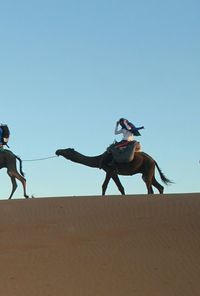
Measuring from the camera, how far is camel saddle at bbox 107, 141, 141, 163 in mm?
21109

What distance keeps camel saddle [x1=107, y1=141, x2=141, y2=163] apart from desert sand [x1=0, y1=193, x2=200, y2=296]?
215cm

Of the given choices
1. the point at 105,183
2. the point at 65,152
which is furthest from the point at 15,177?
the point at 105,183

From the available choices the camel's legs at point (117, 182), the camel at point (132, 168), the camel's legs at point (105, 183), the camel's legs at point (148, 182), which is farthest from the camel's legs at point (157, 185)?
the camel's legs at point (105, 183)

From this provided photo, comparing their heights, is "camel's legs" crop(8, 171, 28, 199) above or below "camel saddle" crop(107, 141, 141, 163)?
below

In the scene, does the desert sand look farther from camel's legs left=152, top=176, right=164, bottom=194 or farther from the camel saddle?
camel's legs left=152, top=176, right=164, bottom=194

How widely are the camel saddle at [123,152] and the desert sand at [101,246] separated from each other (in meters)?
2.15

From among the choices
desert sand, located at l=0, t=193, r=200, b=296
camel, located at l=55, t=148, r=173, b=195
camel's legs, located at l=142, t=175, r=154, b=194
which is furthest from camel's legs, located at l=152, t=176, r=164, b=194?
desert sand, located at l=0, t=193, r=200, b=296

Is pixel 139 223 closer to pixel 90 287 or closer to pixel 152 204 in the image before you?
pixel 152 204

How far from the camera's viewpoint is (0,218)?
17.7m

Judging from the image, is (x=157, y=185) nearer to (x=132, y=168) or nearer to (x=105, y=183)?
(x=132, y=168)

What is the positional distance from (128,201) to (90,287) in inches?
222

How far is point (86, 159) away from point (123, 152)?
57.7 inches

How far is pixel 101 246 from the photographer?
15086 millimetres

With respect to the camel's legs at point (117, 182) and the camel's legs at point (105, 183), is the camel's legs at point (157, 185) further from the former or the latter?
the camel's legs at point (105, 183)
